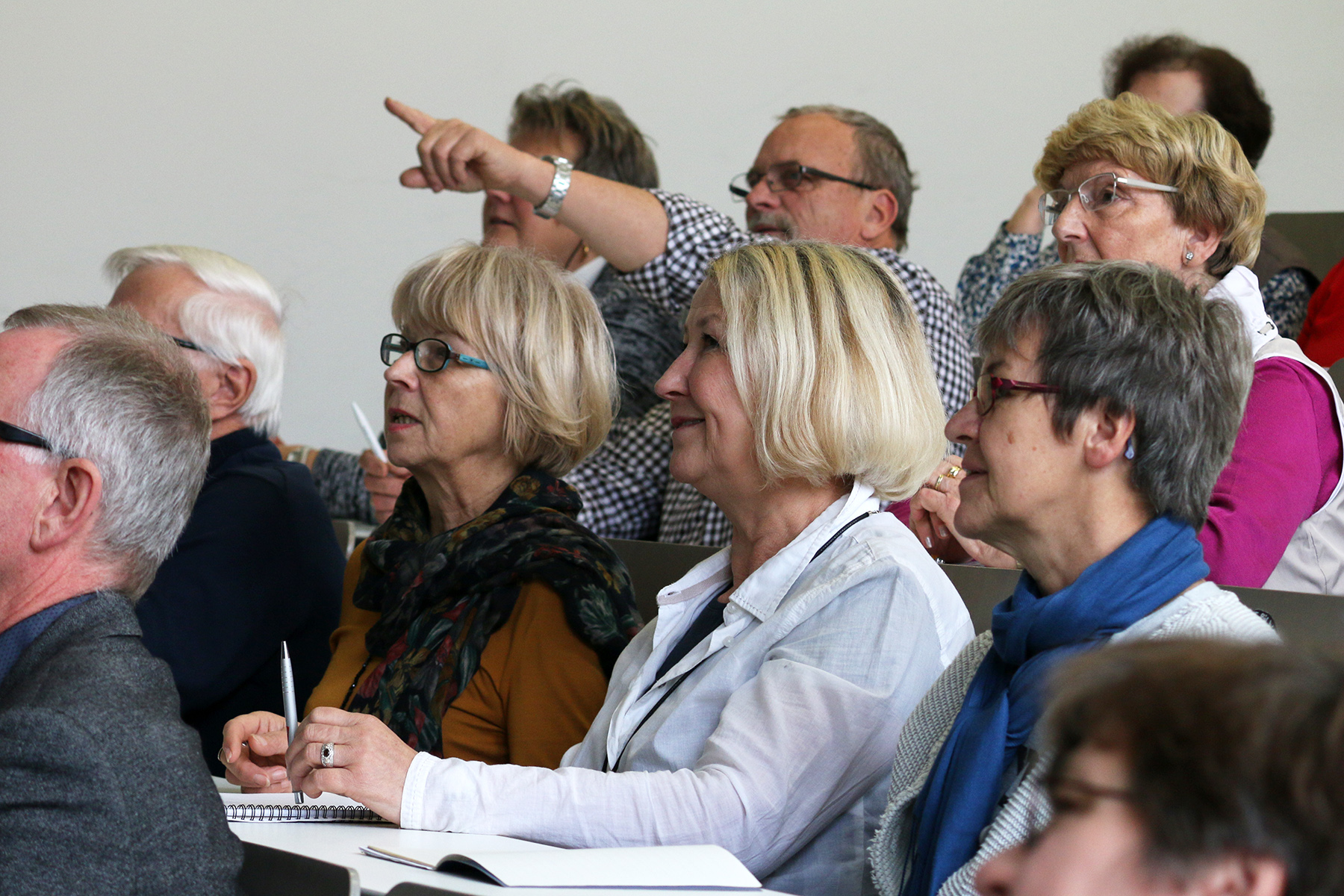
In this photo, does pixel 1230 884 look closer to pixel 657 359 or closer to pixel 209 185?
pixel 657 359

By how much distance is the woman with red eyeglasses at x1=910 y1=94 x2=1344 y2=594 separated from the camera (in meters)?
1.72

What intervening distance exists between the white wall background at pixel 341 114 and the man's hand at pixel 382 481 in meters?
1.67

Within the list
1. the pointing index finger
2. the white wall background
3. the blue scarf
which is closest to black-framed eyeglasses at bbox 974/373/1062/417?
the blue scarf

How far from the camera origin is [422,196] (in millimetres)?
4641

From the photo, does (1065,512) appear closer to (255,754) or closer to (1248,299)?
(1248,299)

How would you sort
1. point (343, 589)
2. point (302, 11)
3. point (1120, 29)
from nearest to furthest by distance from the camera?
1. point (343, 589)
2. point (1120, 29)
3. point (302, 11)

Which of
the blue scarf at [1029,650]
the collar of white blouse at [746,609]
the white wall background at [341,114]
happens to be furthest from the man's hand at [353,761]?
the white wall background at [341,114]

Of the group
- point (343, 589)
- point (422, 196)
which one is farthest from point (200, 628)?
point (422, 196)

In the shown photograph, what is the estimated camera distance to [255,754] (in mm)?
1771

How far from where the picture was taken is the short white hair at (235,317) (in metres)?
2.59

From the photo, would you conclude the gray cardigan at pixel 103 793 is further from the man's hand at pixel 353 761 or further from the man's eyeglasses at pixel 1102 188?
the man's eyeglasses at pixel 1102 188

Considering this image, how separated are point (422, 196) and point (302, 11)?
0.74 metres

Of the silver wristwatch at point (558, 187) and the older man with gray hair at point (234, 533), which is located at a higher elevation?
the silver wristwatch at point (558, 187)

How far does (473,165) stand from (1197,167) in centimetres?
128
